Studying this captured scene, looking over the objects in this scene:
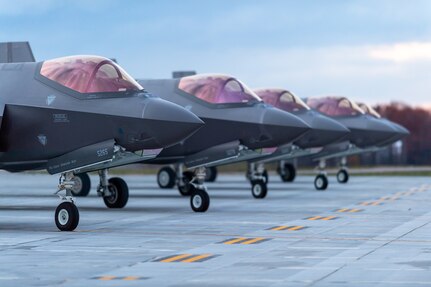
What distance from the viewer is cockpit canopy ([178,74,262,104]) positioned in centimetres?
2722

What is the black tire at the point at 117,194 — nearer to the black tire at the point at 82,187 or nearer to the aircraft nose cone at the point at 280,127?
the aircraft nose cone at the point at 280,127

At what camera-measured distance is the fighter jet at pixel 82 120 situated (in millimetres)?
19766

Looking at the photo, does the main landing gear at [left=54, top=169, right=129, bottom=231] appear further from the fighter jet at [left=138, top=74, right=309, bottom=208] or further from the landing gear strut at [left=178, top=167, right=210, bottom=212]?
the fighter jet at [left=138, top=74, right=309, bottom=208]

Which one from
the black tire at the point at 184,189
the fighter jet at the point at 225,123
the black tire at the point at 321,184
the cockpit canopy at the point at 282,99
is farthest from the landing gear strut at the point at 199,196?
the black tire at the point at 321,184

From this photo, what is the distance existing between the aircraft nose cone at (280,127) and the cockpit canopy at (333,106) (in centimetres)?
1384

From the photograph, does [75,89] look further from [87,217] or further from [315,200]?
[315,200]

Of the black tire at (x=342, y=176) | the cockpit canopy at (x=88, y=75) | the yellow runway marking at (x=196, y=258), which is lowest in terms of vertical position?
the yellow runway marking at (x=196, y=258)

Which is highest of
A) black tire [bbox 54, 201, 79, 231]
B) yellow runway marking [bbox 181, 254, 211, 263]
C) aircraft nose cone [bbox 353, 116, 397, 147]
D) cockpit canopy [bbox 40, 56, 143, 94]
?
cockpit canopy [bbox 40, 56, 143, 94]

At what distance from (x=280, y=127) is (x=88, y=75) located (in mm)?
7697

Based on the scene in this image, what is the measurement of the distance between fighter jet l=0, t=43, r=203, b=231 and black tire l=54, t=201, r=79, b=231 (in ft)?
1.57

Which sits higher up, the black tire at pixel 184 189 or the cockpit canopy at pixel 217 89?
the cockpit canopy at pixel 217 89

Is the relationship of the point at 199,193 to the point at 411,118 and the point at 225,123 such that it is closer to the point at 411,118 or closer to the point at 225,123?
the point at 225,123

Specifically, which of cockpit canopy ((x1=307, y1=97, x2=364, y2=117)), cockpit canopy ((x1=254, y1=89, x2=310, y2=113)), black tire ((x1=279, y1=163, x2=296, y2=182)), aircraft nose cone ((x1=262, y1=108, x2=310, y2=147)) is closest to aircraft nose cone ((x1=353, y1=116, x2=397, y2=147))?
cockpit canopy ((x1=307, y1=97, x2=364, y2=117))

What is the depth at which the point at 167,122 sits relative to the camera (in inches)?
778
